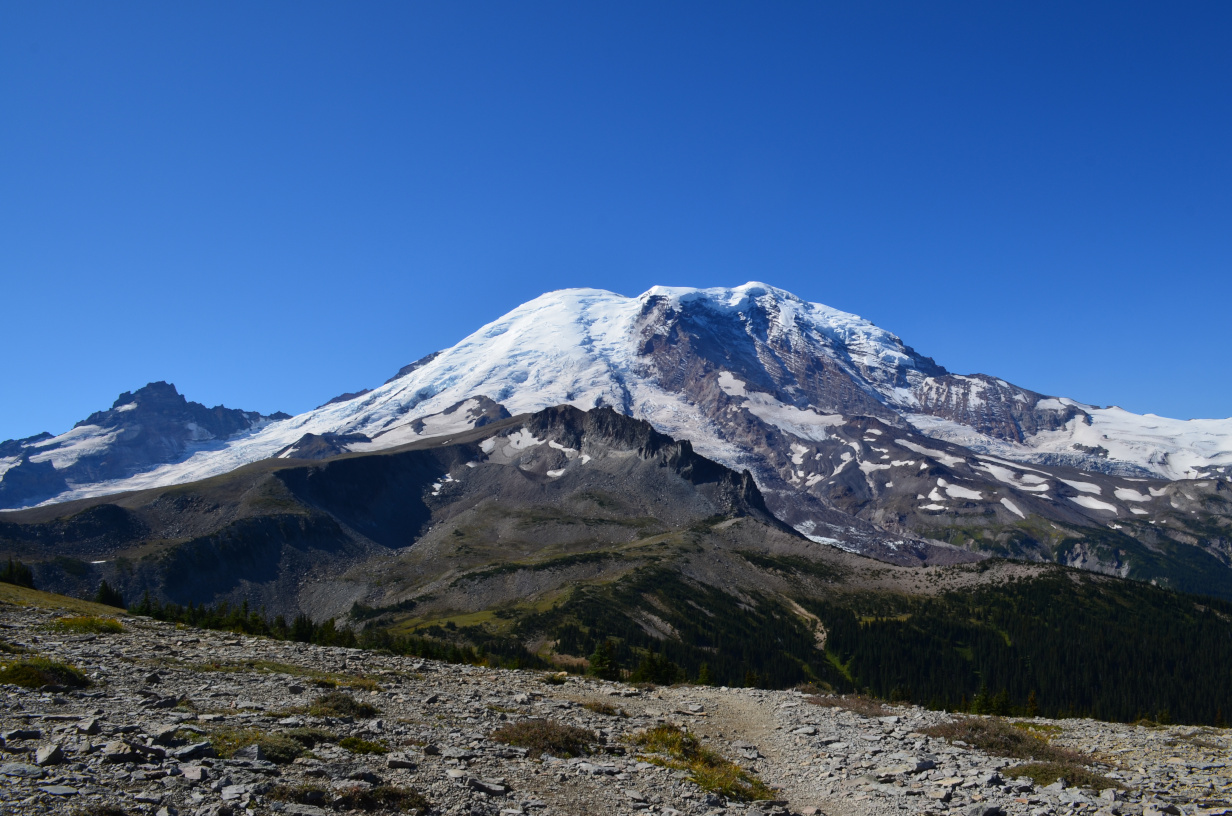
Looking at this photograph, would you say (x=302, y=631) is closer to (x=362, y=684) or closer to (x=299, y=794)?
(x=362, y=684)

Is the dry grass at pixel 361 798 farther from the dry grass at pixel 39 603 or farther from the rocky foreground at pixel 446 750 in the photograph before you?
the dry grass at pixel 39 603

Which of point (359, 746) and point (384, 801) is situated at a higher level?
point (384, 801)

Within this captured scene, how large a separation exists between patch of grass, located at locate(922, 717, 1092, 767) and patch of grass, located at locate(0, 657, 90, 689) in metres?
40.4

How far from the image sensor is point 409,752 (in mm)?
29031

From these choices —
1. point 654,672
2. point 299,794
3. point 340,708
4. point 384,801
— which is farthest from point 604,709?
point 654,672

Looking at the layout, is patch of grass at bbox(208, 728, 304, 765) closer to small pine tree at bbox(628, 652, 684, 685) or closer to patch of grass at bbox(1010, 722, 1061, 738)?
patch of grass at bbox(1010, 722, 1061, 738)

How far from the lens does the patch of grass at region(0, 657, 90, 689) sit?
104 feet

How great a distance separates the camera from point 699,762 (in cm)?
3438

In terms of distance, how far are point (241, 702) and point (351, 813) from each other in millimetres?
15018

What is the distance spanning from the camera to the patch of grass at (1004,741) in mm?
37750

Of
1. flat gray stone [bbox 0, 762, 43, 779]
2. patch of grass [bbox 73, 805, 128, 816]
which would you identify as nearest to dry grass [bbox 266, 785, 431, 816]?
patch of grass [bbox 73, 805, 128, 816]

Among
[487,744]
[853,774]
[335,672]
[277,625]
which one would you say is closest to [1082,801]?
[853,774]

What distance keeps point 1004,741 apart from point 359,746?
31.1 metres

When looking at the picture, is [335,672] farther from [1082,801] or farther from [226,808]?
[1082,801]
